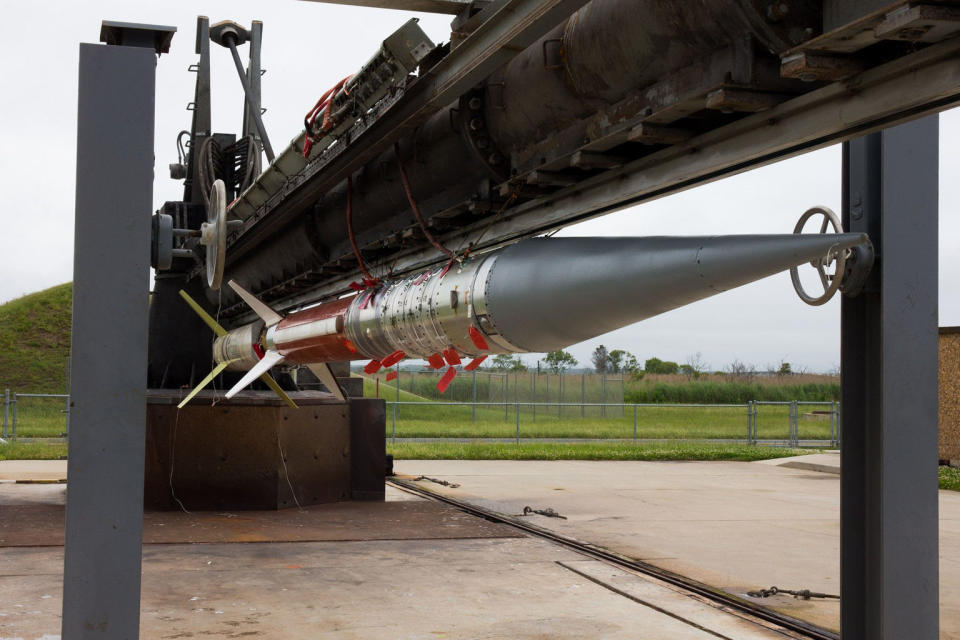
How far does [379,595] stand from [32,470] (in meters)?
12.0

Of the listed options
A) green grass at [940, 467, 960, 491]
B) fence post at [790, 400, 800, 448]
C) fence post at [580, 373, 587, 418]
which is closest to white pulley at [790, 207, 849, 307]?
green grass at [940, 467, 960, 491]

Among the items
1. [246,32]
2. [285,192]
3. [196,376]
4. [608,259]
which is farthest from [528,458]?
[608,259]

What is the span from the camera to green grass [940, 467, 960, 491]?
16391 mm

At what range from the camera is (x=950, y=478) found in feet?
56.6

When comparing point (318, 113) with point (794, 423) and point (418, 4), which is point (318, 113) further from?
point (794, 423)

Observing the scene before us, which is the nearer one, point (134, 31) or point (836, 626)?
point (134, 31)

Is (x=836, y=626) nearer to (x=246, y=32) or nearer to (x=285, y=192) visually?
(x=285, y=192)

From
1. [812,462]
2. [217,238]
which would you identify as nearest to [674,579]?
[217,238]

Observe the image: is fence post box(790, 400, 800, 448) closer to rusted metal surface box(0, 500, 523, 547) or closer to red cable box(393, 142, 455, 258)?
rusted metal surface box(0, 500, 523, 547)

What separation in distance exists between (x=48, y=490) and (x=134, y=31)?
446 inches

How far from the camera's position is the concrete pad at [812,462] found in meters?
19.8

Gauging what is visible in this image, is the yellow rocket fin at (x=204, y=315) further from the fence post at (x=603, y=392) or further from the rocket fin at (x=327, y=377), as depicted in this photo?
the fence post at (x=603, y=392)

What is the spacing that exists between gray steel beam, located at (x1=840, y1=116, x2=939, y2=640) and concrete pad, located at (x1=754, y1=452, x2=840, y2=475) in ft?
48.8

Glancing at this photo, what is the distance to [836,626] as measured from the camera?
677 centimetres
